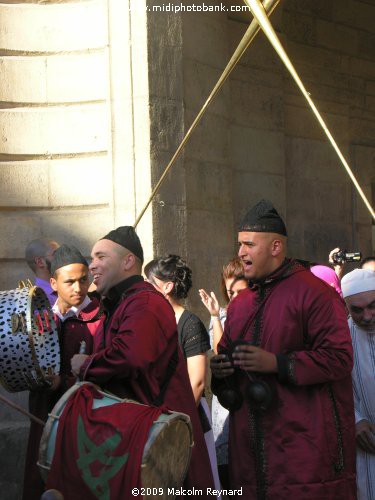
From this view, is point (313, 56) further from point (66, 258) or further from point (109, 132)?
point (66, 258)

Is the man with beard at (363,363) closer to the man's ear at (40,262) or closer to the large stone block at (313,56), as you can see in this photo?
the man's ear at (40,262)

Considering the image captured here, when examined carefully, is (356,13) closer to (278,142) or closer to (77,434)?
(278,142)

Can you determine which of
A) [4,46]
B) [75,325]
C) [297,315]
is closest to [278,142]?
[4,46]

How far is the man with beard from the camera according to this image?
197 inches

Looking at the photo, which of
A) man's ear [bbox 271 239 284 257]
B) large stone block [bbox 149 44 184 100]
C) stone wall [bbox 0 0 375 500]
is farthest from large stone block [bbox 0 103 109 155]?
man's ear [bbox 271 239 284 257]

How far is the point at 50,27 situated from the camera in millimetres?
7758

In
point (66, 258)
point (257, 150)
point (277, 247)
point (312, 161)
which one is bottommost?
point (66, 258)

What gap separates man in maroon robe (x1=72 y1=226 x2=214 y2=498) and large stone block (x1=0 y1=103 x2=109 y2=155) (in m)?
A: 2.95

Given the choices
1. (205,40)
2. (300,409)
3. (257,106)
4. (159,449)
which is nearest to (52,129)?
(205,40)

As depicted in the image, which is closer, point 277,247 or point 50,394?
point 277,247

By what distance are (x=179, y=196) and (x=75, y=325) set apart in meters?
2.37

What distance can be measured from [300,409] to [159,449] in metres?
0.82

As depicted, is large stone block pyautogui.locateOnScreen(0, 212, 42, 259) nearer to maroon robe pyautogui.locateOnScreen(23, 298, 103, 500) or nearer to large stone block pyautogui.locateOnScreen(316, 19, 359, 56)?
maroon robe pyautogui.locateOnScreen(23, 298, 103, 500)

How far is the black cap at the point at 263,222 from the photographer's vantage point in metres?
4.81
